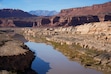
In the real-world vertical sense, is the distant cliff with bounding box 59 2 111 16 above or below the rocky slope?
above

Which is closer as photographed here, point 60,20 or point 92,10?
point 60,20

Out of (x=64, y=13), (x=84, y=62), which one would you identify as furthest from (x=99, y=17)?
(x=84, y=62)

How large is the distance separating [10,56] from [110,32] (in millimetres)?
25658

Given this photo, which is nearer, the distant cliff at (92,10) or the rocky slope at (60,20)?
the rocky slope at (60,20)

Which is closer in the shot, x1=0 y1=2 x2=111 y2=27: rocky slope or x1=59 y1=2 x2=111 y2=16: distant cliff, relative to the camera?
x1=0 y1=2 x2=111 y2=27: rocky slope

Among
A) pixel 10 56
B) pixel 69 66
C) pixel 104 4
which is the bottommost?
pixel 69 66

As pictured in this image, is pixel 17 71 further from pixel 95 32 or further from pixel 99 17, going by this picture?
pixel 99 17

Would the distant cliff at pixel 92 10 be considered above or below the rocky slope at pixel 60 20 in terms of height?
above

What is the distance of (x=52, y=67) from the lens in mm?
24328

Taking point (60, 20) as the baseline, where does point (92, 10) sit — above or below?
above

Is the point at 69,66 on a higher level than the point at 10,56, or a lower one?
lower

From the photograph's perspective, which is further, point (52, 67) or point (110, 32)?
point (110, 32)

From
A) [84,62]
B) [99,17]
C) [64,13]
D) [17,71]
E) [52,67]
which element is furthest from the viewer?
[64,13]

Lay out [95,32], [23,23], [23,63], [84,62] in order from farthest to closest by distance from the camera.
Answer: [23,23] < [95,32] < [84,62] < [23,63]
